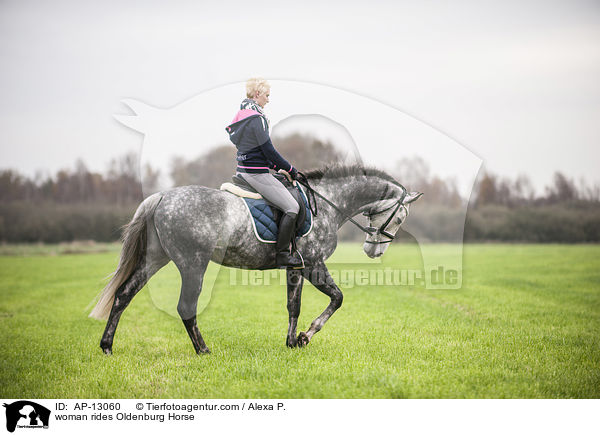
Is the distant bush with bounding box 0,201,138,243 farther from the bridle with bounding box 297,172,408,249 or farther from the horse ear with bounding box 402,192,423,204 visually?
the horse ear with bounding box 402,192,423,204

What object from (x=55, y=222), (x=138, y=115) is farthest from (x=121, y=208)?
(x=138, y=115)

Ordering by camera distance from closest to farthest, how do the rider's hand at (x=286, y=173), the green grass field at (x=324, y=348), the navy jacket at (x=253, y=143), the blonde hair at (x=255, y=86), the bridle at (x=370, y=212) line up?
the green grass field at (x=324, y=348), the navy jacket at (x=253, y=143), the blonde hair at (x=255, y=86), the rider's hand at (x=286, y=173), the bridle at (x=370, y=212)

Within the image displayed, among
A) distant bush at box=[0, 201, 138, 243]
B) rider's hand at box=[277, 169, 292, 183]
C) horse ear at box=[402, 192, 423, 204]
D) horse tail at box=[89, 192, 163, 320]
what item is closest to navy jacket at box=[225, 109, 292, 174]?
rider's hand at box=[277, 169, 292, 183]

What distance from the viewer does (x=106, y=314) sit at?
5.99 m

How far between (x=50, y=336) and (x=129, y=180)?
29.0 meters

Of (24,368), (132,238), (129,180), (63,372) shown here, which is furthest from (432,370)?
(129,180)

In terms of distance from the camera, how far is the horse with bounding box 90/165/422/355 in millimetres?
5527

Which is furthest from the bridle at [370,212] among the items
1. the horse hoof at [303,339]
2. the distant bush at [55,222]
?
the distant bush at [55,222]

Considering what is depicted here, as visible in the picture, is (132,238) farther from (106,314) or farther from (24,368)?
(24,368)

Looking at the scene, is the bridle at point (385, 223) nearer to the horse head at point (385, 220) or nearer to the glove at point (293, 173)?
the horse head at point (385, 220)

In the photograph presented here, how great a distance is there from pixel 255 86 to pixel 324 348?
3.67 meters
